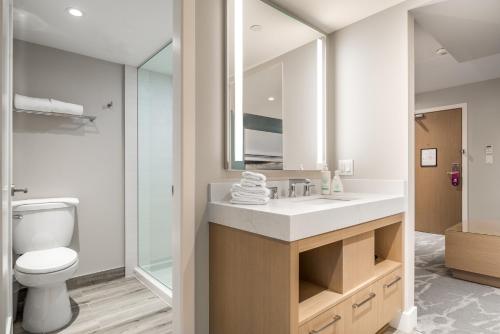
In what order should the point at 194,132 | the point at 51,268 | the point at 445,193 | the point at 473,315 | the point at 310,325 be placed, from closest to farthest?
the point at 310,325 → the point at 194,132 → the point at 51,268 → the point at 473,315 → the point at 445,193

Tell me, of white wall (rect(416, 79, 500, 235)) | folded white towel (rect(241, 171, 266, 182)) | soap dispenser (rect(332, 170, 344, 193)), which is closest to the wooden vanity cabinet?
folded white towel (rect(241, 171, 266, 182))

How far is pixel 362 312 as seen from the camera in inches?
57.0

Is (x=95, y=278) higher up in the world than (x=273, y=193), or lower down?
lower down

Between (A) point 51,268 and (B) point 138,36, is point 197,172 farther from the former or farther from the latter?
(B) point 138,36

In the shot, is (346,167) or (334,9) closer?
(334,9)

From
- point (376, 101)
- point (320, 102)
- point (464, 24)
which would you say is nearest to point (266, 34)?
point (320, 102)

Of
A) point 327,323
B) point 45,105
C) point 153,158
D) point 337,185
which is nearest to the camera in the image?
point 327,323

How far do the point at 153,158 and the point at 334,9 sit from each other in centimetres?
204

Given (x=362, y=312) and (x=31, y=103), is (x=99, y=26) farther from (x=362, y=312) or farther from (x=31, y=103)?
(x=362, y=312)

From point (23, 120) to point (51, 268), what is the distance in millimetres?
1222

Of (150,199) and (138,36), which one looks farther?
(150,199)

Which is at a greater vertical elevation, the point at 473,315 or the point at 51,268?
the point at 51,268

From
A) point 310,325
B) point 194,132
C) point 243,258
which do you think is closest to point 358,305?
point 310,325

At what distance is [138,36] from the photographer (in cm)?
216
